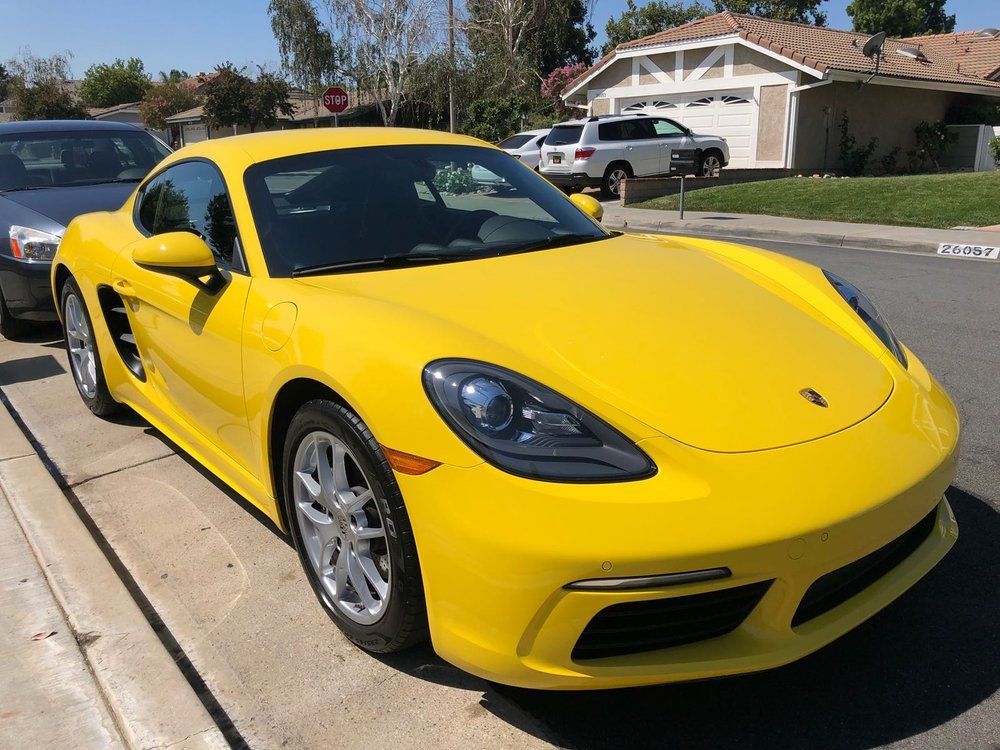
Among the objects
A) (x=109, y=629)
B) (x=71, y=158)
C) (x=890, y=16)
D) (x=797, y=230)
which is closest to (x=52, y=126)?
(x=71, y=158)

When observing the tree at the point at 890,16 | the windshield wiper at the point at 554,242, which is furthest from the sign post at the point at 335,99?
the tree at the point at 890,16

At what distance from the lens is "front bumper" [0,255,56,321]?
231 inches

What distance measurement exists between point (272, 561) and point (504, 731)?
4.16 ft

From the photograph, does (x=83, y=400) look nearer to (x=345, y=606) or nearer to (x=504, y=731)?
(x=345, y=606)

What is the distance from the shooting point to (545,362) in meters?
2.23

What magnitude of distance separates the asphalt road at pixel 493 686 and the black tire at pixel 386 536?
13 cm

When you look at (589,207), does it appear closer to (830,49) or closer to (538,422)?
(538,422)

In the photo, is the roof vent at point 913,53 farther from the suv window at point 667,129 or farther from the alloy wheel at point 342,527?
the alloy wheel at point 342,527

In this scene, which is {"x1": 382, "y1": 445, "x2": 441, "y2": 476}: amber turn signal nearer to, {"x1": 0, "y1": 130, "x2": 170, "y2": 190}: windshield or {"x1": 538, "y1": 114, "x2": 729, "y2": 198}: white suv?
{"x1": 0, "y1": 130, "x2": 170, "y2": 190}: windshield

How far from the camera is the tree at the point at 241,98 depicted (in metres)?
40.9

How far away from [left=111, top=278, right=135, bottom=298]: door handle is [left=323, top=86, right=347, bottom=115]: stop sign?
15.3 m

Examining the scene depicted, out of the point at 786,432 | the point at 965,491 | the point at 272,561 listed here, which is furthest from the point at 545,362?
the point at 965,491

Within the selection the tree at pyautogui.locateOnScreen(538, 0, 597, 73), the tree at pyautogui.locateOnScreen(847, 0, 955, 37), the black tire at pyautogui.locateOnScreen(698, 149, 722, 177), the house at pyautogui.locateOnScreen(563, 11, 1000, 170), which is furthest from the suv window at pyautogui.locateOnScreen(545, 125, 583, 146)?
the tree at pyautogui.locateOnScreen(847, 0, 955, 37)

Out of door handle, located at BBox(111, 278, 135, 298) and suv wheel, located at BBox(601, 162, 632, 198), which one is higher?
door handle, located at BBox(111, 278, 135, 298)
